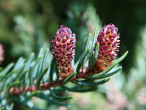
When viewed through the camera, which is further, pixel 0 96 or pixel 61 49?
pixel 0 96

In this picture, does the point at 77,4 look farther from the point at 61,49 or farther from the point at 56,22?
the point at 56,22

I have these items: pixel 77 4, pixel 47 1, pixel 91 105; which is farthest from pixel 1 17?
pixel 91 105

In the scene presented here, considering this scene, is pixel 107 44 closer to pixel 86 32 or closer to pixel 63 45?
pixel 63 45

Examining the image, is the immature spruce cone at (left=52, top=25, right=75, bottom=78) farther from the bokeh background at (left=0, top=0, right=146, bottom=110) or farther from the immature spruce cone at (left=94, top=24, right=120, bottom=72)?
the bokeh background at (left=0, top=0, right=146, bottom=110)

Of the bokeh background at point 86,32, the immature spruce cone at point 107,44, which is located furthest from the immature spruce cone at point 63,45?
the bokeh background at point 86,32

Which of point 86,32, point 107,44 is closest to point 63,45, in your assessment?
point 107,44

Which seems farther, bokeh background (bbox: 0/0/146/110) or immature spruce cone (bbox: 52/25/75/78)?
bokeh background (bbox: 0/0/146/110)

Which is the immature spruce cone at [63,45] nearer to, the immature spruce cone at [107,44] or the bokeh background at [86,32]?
the immature spruce cone at [107,44]

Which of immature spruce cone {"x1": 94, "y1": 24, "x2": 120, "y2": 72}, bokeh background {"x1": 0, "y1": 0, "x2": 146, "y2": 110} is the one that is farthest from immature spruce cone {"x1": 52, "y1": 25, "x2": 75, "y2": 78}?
bokeh background {"x1": 0, "y1": 0, "x2": 146, "y2": 110}
